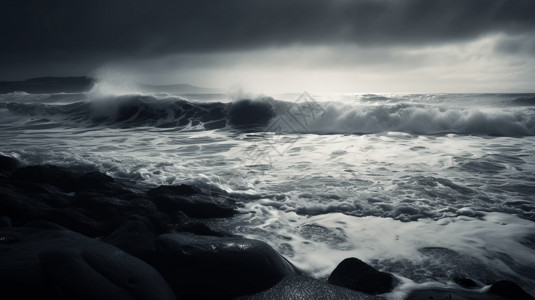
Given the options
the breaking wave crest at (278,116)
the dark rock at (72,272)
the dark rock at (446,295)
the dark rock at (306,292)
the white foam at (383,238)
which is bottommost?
the white foam at (383,238)

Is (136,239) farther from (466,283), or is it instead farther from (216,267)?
(466,283)

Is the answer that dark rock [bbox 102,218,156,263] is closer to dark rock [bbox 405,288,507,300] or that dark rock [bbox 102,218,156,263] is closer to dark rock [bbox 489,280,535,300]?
dark rock [bbox 405,288,507,300]

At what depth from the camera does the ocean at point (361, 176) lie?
3.63 m

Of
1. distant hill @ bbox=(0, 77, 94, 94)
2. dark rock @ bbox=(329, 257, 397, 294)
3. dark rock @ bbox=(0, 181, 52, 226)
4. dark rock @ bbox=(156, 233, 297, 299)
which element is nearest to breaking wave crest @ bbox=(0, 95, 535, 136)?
dark rock @ bbox=(0, 181, 52, 226)

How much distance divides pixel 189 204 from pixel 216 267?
2.00 meters

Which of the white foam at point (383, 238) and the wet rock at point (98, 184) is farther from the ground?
the wet rock at point (98, 184)

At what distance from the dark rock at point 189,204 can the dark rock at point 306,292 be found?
199 cm

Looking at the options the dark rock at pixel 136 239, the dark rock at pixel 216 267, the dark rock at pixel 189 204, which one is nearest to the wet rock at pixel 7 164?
the dark rock at pixel 189 204

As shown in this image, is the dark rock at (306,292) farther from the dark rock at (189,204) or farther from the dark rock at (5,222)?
the dark rock at (5,222)

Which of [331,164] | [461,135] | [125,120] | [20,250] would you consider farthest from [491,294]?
[125,120]

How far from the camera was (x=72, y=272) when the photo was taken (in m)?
2.21

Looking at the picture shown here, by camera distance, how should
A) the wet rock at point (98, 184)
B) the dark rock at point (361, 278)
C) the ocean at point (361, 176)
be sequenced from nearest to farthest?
the dark rock at point (361, 278) < the ocean at point (361, 176) < the wet rock at point (98, 184)

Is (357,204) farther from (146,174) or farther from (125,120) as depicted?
(125,120)

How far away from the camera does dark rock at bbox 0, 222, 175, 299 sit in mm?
2082
